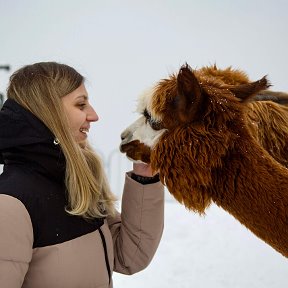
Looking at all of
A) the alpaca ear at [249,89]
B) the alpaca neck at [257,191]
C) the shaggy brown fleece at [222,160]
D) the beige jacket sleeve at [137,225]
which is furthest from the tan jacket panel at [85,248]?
the alpaca ear at [249,89]

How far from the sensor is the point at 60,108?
1.36 metres

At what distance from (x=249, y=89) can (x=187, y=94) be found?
22 cm

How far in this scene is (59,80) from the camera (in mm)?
1414

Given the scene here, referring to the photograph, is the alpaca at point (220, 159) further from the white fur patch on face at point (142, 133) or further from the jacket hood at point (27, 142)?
the jacket hood at point (27, 142)

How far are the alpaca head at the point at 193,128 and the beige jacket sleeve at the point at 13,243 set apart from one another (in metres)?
0.48

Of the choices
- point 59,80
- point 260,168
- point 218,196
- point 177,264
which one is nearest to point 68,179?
point 59,80

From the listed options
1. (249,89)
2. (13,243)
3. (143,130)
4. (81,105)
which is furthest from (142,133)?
(13,243)

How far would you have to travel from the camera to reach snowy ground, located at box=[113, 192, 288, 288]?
11.5 ft

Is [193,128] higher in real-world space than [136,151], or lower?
higher

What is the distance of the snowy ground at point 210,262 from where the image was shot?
3.49m

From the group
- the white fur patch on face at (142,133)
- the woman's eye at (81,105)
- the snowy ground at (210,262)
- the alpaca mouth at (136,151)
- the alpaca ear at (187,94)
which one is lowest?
the snowy ground at (210,262)

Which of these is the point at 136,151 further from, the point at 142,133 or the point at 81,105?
the point at 81,105

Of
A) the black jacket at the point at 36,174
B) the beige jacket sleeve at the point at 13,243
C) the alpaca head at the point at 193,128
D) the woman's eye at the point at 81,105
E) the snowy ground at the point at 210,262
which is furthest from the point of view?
the snowy ground at the point at 210,262

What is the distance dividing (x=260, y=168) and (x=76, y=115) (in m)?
0.60
